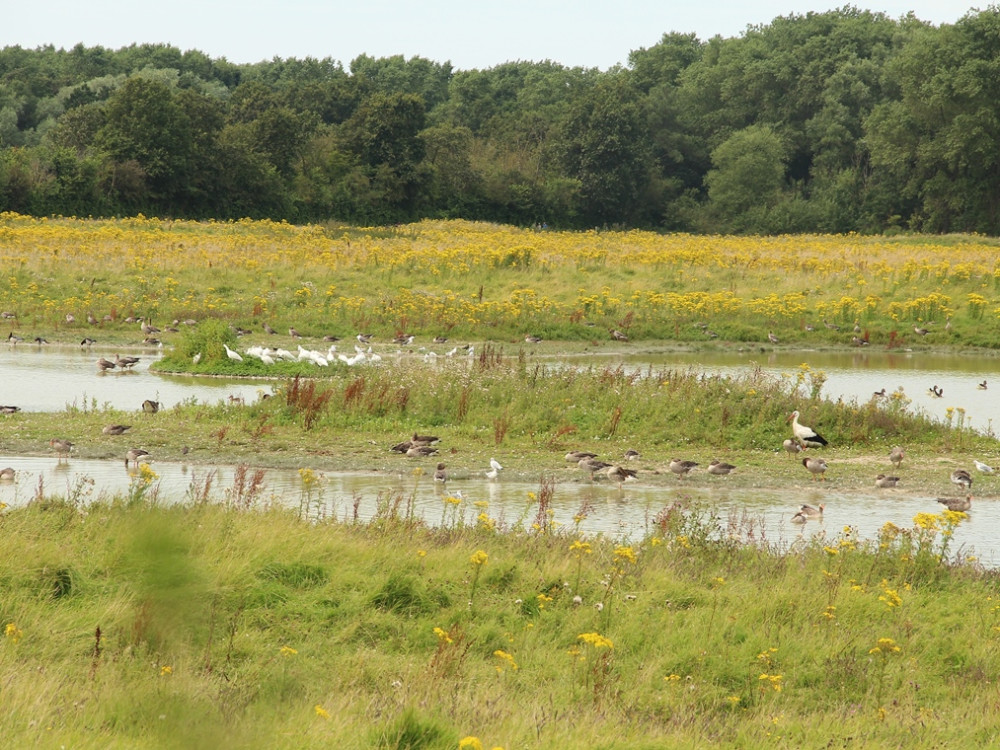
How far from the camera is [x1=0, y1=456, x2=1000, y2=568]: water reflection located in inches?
482

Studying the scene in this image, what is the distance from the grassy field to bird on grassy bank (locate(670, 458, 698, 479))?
56cm

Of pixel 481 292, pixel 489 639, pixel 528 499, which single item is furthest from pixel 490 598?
pixel 481 292

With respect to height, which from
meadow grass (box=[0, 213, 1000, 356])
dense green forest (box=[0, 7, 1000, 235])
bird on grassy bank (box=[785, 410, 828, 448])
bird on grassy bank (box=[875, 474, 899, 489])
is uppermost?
dense green forest (box=[0, 7, 1000, 235])

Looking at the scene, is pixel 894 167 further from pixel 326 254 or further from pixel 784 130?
pixel 326 254

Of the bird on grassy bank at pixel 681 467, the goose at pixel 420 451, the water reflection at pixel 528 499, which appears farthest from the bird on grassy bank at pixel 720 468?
the goose at pixel 420 451

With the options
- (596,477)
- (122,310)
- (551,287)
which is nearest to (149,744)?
(596,477)

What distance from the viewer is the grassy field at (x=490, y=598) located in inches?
241

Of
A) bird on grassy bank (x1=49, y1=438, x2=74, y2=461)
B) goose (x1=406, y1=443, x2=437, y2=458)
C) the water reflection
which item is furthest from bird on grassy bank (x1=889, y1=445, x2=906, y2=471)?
bird on grassy bank (x1=49, y1=438, x2=74, y2=461)

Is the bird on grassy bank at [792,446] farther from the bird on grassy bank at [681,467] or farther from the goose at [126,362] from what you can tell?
the goose at [126,362]

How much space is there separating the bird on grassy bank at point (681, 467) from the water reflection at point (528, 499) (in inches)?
17.7

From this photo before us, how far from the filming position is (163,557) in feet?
11.1

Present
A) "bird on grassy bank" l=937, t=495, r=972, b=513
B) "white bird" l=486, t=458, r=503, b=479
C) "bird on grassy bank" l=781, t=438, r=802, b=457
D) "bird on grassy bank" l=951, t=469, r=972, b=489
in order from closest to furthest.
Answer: "bird on grassy bank" l=937, t=495, r=972, b=513, "bird on grassy bank" l=951, t=469, r=972, b=489, "white bird" l=486, t=458, r=503, b=479, "bird on grassy bank" l=781, t=438, r=802, b=457

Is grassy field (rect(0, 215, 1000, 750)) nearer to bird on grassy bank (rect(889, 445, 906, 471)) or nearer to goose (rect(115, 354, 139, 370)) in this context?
bird on grassy bank (rect(889, 445, 906, 471))

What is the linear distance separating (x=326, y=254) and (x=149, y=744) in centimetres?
3501
